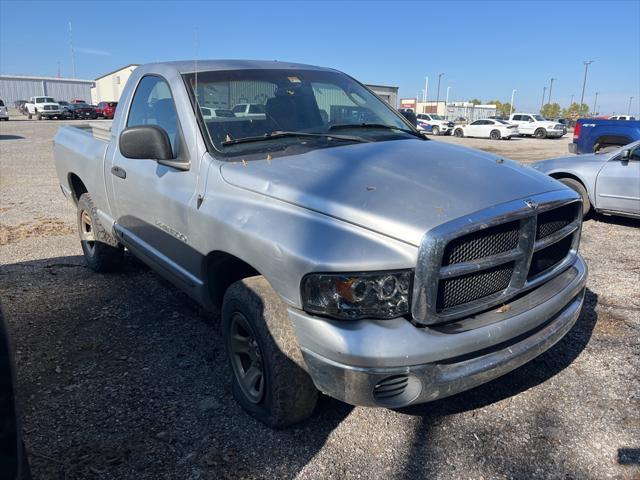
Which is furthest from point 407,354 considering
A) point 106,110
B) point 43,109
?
point 43,109

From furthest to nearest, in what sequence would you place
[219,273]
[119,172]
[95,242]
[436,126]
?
[436,126]
[95,242]
[119,172]
[219,273]

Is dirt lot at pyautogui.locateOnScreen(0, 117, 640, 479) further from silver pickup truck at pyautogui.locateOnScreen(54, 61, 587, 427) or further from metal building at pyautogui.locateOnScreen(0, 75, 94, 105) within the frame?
metal building at pyautogui.locateOnScreen(0, 75, 94, 105)

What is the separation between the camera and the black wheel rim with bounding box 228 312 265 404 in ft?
9.02

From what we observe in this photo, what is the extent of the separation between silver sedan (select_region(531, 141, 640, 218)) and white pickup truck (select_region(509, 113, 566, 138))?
3193 centimetres

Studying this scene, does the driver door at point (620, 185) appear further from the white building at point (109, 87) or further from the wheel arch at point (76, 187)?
the white building at point (109, 87)

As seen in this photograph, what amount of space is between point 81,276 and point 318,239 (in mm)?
3801

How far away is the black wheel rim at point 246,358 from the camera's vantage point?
2750 mm

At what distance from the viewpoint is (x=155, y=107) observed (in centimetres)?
384

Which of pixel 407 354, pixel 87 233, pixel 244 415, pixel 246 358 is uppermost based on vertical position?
pixel 407 354

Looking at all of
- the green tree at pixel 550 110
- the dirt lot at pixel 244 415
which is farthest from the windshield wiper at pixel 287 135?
the green tree at pixel 550 110

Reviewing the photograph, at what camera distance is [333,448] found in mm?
2641

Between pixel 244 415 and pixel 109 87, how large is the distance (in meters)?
75.7

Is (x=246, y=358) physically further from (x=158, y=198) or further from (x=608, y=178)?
(x=608, y=178)

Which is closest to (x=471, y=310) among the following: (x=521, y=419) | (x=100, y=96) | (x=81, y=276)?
(x=521, y=419)
